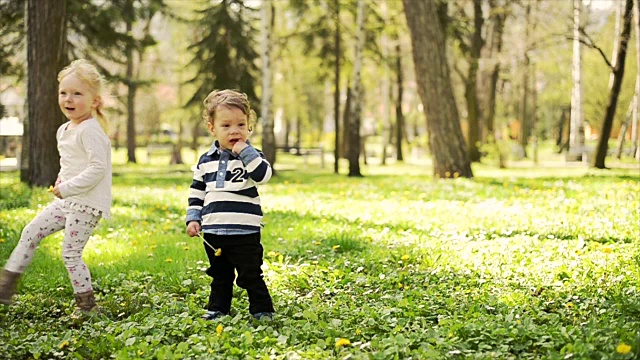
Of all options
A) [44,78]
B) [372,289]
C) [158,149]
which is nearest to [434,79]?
[44,78]

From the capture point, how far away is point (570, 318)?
4375 millimetres

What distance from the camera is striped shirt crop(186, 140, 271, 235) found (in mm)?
4637

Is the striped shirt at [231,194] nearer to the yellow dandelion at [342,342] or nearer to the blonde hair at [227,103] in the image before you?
the blonde hair at [227,103]

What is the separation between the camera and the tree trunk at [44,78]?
1314 centimetres

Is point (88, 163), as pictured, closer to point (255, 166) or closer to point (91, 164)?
point (91, 164)

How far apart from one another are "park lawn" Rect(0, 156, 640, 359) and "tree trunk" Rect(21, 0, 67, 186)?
4.27 meters

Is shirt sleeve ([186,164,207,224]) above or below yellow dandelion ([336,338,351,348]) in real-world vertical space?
above

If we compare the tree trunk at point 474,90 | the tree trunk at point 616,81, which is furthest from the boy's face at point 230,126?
the tree trunk at point 474,90

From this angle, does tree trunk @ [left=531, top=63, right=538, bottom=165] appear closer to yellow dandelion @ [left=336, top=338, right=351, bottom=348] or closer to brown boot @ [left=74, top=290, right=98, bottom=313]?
brown boot @ [left=74, top=290, right=98, bottom=313]

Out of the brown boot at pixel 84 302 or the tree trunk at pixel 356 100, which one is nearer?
the brown boot at pixel 84 302

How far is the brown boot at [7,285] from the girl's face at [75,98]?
3.95ft

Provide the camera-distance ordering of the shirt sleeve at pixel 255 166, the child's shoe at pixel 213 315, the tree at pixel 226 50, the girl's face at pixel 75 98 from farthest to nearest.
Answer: the tree at pixel 226 50 < the girl's face at pixel 75 98 < the child's shoe at pixel 213 315 < the shirt sleeve at pixel 255 166

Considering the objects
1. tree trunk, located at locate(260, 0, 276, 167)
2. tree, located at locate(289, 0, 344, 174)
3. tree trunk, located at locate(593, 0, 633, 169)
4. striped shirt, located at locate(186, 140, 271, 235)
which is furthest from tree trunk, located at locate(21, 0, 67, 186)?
tree trunk, located at locate(593, 0, 633, 169)

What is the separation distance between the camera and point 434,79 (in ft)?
55.4
